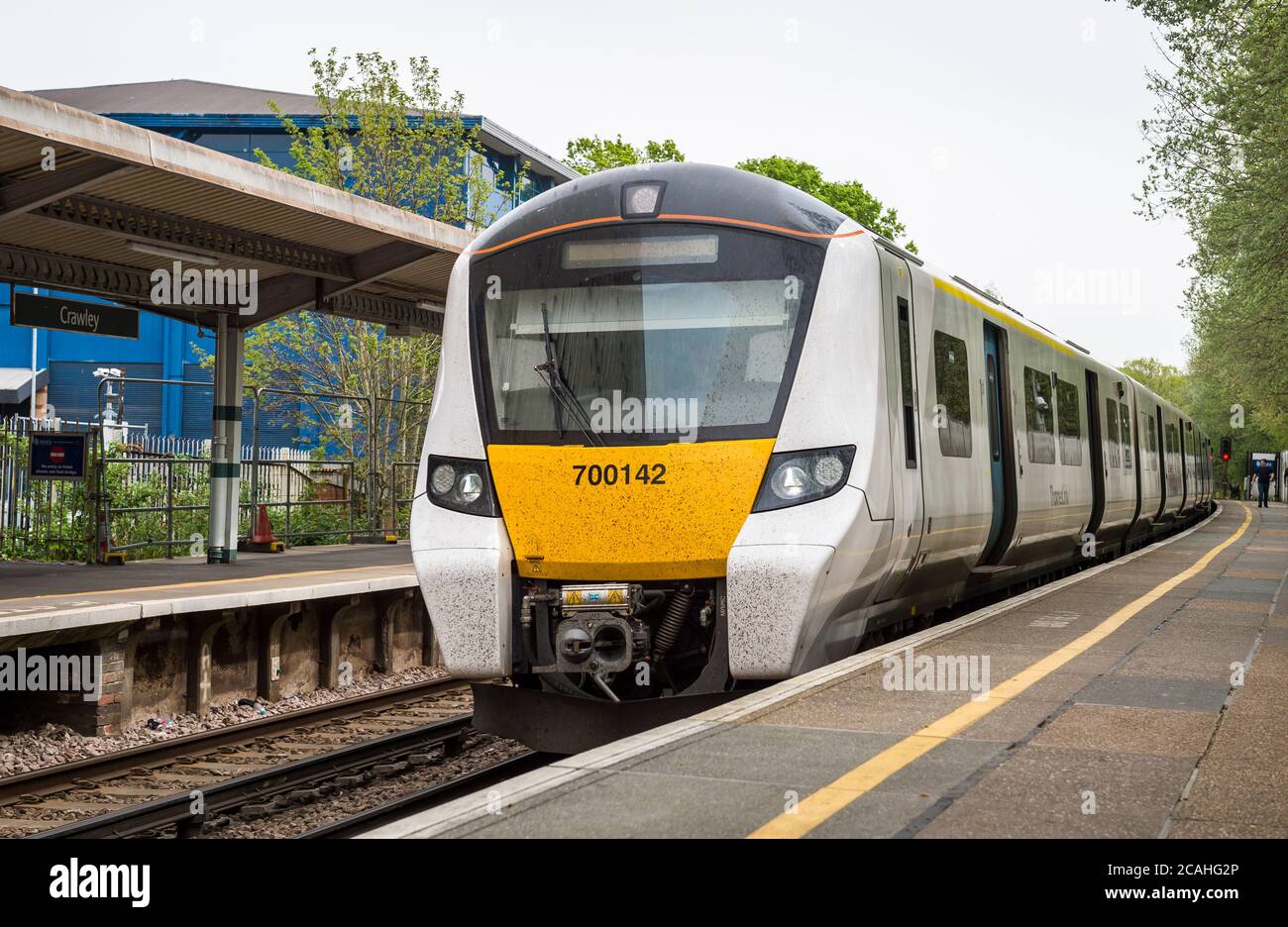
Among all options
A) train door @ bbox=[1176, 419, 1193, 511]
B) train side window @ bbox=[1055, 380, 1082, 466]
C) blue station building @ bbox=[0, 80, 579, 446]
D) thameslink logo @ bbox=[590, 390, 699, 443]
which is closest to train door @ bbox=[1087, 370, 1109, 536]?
train side window @ bbox=[1055, 380, 1082, 466]

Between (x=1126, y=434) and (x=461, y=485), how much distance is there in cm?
1539

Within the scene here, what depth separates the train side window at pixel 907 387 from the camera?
8.09 metres

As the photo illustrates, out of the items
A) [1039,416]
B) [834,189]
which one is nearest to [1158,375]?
[834,189]

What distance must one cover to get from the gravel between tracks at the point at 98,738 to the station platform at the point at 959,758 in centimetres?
551

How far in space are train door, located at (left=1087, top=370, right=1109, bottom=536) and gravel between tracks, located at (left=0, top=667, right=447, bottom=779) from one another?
31.7 feet

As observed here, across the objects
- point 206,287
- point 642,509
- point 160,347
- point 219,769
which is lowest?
point 219,769

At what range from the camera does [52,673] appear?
9.54m

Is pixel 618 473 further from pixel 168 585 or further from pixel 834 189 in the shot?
pixel 834 189

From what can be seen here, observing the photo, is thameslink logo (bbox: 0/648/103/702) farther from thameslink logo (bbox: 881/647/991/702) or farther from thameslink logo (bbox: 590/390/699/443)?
thameslink logo (bbox: 881/647/991/702)

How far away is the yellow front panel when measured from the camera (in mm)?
6832
